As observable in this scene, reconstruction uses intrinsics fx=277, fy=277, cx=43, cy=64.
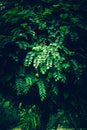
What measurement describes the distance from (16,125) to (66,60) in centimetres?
822

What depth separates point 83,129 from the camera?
1307cm

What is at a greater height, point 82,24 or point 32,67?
point 82,24

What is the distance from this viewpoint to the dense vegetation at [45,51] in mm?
7285

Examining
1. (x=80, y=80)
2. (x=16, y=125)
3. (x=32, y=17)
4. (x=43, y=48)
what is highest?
(x=32, y=17)

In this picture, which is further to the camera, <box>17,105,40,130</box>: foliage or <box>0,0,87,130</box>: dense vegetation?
<box>17,105,40,130</box>: foliage

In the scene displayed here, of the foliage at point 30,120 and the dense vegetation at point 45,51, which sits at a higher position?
the dense vegetation at point 45,51

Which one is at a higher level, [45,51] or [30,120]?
[45,51]

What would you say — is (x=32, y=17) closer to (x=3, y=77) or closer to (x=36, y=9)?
(x=36, y=9)

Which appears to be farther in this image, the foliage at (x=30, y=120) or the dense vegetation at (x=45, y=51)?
the foliage at (x=30, y=120)

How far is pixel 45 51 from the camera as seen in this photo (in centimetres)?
720

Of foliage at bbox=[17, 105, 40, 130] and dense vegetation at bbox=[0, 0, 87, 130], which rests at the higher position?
dense vegetation at bbox=[0, 0, 87, 130]

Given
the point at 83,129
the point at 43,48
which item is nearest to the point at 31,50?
the point at 43,48

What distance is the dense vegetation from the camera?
7285 mm

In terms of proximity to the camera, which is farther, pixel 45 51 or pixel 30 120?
pixel 30 120
